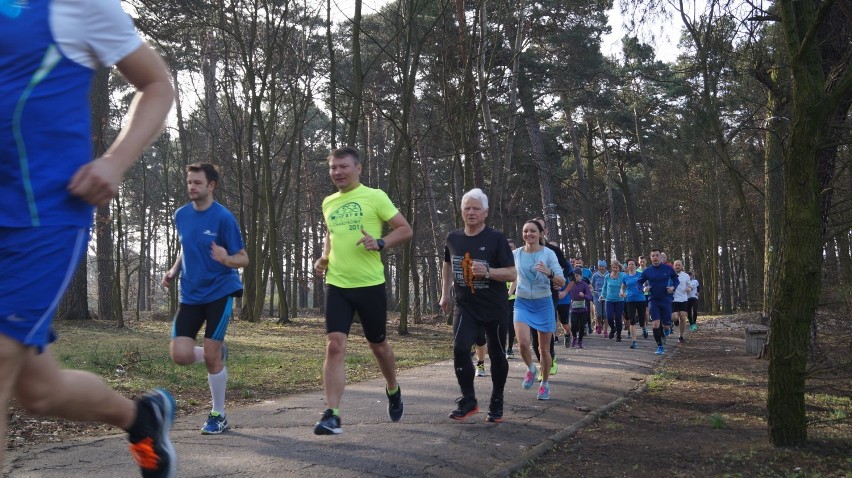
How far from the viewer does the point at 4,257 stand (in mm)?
2271

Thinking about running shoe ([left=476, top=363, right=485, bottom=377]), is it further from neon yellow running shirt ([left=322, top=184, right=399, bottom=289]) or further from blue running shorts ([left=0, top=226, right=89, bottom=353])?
blue running shorts ([left=0, top=226, right=89, bottom=353])

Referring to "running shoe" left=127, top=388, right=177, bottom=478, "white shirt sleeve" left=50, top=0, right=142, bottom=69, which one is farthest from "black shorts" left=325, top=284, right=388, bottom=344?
"white shirt sleeve" left=50, top=0, right=142, bottom=69

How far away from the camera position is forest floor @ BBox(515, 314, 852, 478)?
20.1ft

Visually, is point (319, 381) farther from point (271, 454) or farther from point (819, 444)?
point (819, 444)

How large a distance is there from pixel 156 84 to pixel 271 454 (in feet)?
11.4

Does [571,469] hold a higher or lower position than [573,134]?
lower

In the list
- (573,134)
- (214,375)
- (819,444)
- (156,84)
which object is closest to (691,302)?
(573,134)

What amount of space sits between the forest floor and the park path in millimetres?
317

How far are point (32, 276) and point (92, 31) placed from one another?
81 centimetres

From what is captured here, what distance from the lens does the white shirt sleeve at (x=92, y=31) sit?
2.49 m

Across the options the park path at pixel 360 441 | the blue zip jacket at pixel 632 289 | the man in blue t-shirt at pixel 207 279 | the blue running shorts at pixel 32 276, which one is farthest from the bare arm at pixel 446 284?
the blue zip jacket at pixel 632 289

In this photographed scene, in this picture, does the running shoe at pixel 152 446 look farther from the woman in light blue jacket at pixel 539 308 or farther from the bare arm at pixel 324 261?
the woman in light blue jacket at pixel 539 308

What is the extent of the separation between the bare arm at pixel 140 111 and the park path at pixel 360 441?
2.87m

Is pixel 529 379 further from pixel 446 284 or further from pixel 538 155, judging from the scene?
pixel 538 155
